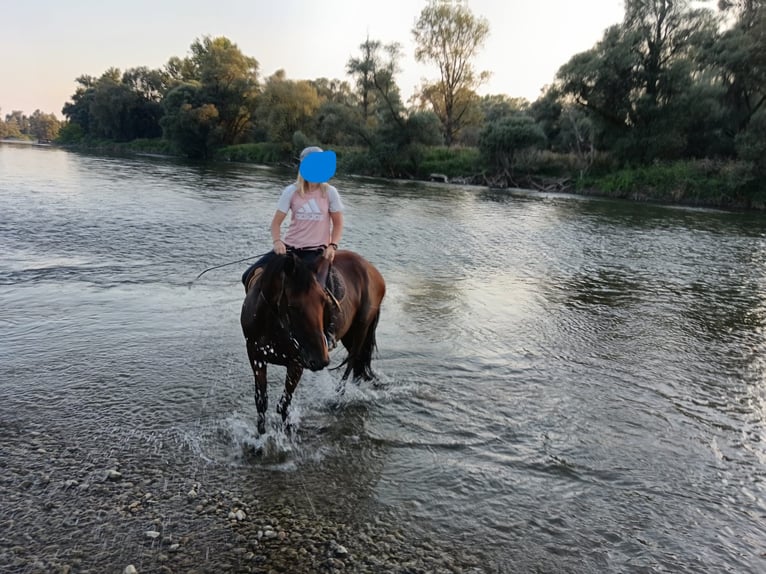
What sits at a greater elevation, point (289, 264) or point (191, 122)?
point (191, 122)

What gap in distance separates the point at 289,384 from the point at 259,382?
0.31 metres

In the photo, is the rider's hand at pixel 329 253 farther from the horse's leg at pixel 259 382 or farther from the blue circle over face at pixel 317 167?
the horse's leg at pixel 259 382

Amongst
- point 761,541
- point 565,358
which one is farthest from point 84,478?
point 565,358

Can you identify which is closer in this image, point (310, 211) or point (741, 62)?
point (310, 211)

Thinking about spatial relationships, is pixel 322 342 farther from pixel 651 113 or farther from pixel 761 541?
pixel 651 113

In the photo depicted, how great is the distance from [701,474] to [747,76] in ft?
150

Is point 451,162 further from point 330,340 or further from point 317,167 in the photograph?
point 330,340

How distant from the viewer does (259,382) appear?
4.93 m

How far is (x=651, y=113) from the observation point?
132 feet

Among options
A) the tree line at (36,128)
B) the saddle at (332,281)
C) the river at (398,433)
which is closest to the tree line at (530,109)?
the river at (398,433)

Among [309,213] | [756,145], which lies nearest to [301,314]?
[309,213]

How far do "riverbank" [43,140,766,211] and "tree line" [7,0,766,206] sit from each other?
0.22 meters

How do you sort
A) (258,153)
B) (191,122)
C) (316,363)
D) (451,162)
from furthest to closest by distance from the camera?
1. (191,122)
2. (258,153)
3. (451,162)
4. (316,363)

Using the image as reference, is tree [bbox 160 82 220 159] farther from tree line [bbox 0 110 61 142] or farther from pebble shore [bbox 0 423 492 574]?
tree line [bbox 0 110 61 142]
